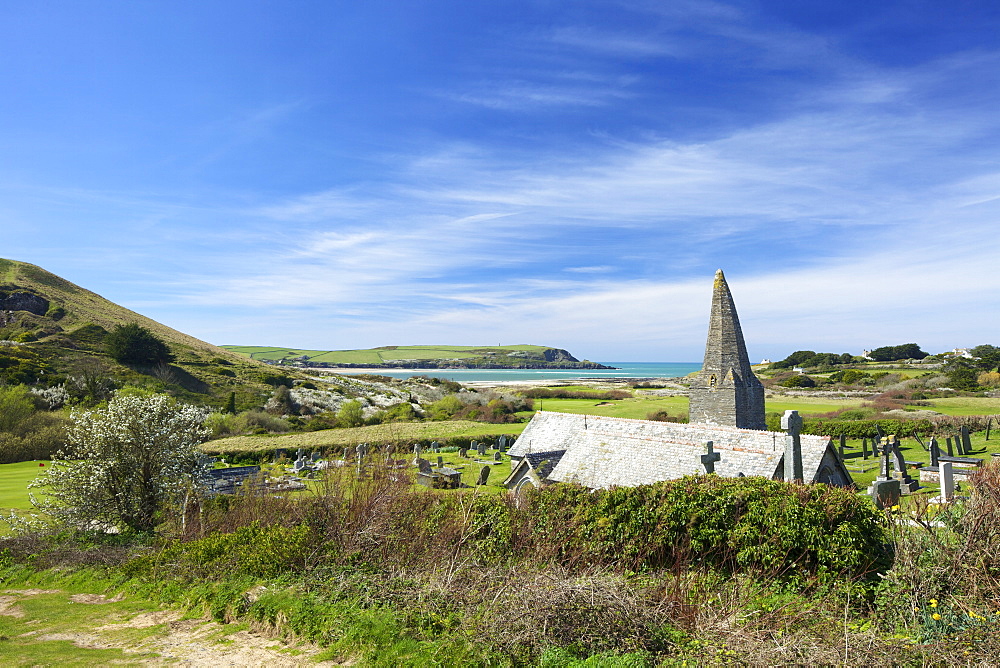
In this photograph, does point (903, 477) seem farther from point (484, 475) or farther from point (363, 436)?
point (363, 436)

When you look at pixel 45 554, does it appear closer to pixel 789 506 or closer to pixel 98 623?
pixel 98 623

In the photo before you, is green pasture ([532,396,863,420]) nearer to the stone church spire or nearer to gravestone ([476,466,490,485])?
the stone church spire

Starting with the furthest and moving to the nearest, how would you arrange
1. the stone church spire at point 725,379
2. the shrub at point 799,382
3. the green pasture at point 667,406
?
the shrub at point 799,382, the green pasture at point 667,406, the stone church spire at point 725,379

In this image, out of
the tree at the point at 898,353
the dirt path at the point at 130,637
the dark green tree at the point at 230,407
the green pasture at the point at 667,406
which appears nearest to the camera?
the dirt path at the point at 130,637

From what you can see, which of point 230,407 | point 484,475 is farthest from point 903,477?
point 230,407

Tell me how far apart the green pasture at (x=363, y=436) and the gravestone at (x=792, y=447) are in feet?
68.5

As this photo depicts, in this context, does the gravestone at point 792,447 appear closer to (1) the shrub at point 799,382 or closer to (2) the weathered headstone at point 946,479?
(2) the weathered headstone at point 946,479

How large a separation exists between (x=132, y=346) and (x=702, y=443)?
203ft

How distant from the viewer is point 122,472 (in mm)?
16359

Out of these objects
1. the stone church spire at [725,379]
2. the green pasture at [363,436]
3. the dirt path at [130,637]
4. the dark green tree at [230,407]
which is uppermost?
the stone church spire at [725,379]

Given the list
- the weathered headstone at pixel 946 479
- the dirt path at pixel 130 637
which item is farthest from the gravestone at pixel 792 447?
the dirt path at pixel 130 637

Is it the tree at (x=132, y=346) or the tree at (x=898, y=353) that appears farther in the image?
the tree at (x=898, y=353)

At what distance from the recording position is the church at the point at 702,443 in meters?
16.5

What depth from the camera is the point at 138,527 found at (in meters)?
16.4
